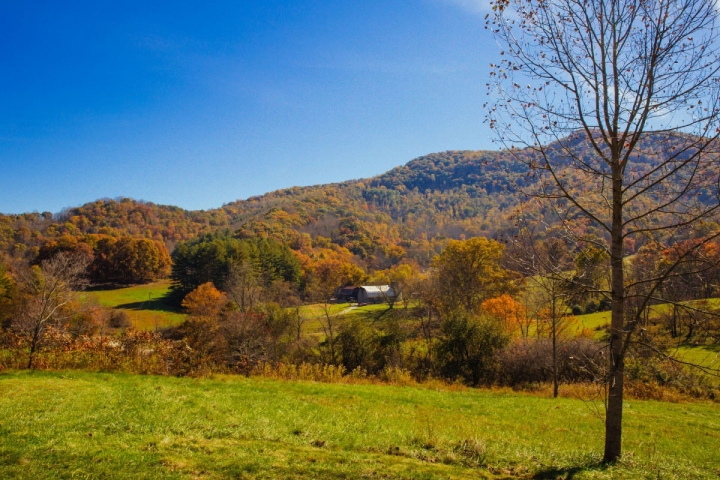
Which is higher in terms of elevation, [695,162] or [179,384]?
[695,162]

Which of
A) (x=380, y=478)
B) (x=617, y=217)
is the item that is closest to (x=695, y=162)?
(x=617, y=217)

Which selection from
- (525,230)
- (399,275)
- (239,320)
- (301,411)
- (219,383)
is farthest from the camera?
(399,275)

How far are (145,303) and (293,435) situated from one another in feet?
212

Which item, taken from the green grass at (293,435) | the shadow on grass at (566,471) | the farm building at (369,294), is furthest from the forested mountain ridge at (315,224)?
the shadow on grass at (566,471)

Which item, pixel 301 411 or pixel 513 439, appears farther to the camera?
pixel 301 411

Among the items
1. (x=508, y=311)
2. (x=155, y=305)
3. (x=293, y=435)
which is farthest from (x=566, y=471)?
(x=155, y=305)

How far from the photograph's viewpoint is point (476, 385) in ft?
67.3

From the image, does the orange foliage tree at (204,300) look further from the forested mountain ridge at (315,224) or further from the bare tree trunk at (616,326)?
the bare tree trunk at (616,326)

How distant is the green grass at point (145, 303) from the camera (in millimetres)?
49938

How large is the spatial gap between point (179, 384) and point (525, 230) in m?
9.72

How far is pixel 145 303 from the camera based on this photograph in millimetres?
62406

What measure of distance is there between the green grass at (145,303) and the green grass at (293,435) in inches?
1618

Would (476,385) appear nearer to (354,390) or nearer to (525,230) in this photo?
(354,390)

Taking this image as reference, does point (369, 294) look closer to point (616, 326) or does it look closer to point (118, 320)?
point (118, 320)
